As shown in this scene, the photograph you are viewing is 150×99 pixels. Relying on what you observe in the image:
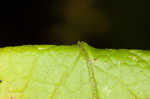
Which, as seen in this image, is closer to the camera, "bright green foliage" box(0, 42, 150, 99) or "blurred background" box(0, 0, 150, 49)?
"bright green foliage" box(0, 42, 150, 99)

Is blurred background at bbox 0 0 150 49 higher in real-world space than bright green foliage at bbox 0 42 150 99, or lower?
higher

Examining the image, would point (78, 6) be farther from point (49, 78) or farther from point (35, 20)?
point (49, 78)

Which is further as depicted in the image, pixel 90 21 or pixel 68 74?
pixel 90 21

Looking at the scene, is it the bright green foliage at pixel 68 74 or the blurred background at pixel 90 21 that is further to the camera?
the blurred background at pixel 90 21

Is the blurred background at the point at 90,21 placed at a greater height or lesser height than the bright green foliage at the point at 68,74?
greater

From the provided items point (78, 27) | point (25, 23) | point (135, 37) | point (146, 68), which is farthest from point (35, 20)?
point (146, 68)
